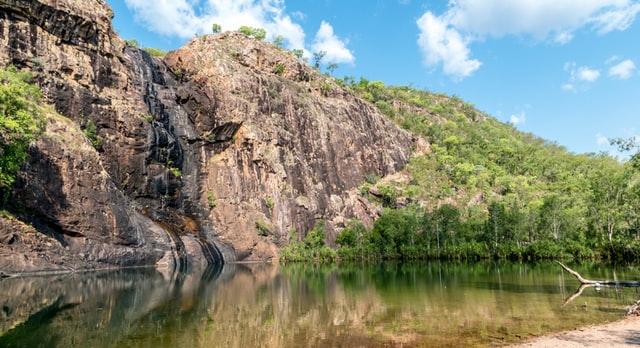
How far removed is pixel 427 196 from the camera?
104 meters

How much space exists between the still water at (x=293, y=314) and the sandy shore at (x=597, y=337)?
0.97 meters

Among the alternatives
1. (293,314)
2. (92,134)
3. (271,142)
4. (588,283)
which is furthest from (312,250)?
(293,314)

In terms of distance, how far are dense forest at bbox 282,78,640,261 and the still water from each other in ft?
43.8

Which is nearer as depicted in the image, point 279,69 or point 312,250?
point 312,250

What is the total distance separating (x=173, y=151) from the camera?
239ft

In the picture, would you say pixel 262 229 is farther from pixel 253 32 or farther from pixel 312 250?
pixel 253 32

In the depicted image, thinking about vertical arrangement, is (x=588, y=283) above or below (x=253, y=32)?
below

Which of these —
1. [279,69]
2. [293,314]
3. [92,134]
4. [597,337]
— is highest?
[279,69]

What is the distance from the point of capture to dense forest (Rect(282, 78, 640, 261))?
6806 cm

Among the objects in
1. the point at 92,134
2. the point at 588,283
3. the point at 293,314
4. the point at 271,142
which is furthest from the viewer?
the point at 271,142

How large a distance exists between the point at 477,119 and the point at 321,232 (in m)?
109

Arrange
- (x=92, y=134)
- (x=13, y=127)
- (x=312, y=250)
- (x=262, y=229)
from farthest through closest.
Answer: (x=312, y=250), (x=262, y=229), (x=92, y=134), (x=13, y=127)

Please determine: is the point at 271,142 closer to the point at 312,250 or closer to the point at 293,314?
the point at 312,250

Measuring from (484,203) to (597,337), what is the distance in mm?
95527
